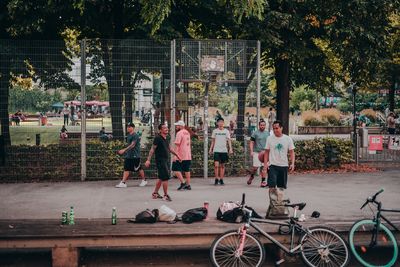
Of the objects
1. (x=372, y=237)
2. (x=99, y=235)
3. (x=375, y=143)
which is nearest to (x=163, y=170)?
(x=99, y=235)

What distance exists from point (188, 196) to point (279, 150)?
11.9 ft

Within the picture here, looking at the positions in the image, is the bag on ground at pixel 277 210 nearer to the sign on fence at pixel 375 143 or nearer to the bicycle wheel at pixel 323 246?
the bicycle wheel at pixel 323 246

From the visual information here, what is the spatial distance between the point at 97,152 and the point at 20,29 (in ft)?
14.6

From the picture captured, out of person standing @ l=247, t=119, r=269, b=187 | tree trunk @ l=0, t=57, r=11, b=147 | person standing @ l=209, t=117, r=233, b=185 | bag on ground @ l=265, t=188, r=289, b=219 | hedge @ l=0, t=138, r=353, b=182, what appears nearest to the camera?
bag on ground @ l=265, t=188, r=289, b=219

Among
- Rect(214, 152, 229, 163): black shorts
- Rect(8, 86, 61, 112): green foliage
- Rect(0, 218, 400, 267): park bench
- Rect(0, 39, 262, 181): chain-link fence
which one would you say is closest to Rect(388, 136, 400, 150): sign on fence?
Rect(0, 39, 262, 181): chain-link fence

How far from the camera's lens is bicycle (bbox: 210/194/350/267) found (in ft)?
28.6

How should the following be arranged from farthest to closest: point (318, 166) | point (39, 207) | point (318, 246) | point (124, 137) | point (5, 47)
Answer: point (318, 166)
point (124, 137)
point (5, 47)
point (39, 207)
point (318, 246)

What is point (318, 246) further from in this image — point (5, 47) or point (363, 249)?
point (5, 47)

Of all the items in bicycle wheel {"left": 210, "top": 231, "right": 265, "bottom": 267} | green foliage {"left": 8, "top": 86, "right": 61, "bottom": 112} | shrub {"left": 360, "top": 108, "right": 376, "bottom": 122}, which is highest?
shrub {"left": 360, "top": 108, "right": 376, "bottom": 122}

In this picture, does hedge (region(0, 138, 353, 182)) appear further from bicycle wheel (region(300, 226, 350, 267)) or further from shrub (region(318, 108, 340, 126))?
shrub (region(318, 108, 340, 126))

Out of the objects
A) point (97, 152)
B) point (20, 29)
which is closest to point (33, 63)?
point (20, 29)

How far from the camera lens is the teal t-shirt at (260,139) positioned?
1612 centimetres

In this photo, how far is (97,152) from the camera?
56.1 ft

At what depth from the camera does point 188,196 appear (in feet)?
46.9
